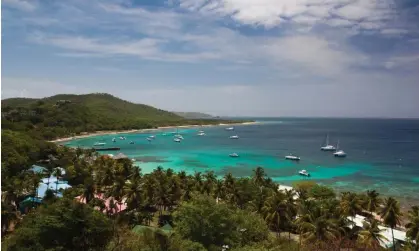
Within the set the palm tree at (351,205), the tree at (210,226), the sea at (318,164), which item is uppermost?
the tree at (210,226)

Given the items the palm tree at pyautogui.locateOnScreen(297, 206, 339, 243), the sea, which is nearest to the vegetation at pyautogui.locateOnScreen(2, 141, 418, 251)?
the palm tree at pyautogui.locateOnScreen(297, 206, 339, 243)

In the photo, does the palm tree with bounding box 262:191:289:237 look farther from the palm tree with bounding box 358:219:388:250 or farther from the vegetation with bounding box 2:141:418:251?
the palm tree with bounding box 358:219:388:250

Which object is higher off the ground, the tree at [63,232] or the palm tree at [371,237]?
the tree at [63,232]

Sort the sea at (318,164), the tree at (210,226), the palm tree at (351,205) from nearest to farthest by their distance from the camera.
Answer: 1. the tree at (210,226)
2. the palm tree at (351,205)
3. the sea at (318,164)

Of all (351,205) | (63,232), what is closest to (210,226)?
(63,232)

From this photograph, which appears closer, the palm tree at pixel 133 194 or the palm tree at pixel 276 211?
the palm tree at pixel 276 211

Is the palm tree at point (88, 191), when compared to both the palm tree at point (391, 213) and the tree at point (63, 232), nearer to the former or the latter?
the tree at point (63, 232)

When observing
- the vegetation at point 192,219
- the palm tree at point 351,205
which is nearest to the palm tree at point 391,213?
the vegetation at point 192,219

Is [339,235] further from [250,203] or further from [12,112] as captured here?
[12,112]
